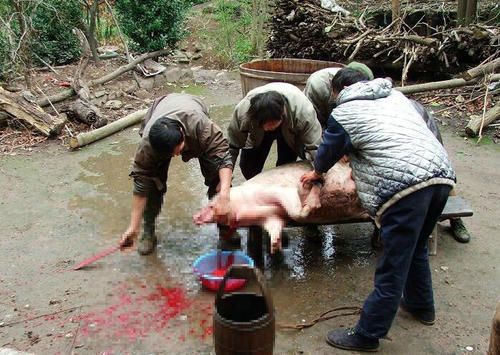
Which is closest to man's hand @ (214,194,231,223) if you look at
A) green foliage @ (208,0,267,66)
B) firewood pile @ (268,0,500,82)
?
firewood pile @ (268,0,500,82)

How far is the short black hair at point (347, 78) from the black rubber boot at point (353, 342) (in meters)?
1.58

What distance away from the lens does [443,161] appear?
2758 mm

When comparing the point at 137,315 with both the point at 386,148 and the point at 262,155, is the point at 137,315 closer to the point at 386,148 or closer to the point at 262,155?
the point at 262,155

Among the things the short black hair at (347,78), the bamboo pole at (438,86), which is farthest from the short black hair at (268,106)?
the bamboo pole at (438,86)

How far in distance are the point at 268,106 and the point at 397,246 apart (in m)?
1.25

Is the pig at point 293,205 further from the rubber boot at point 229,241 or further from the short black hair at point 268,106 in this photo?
the short black hair at point 268,106

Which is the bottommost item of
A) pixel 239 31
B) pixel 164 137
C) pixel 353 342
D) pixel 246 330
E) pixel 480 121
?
pixel 480 121

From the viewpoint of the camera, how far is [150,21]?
999 centimetres

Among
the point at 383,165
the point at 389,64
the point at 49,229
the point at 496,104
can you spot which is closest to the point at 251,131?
the point at 383,165

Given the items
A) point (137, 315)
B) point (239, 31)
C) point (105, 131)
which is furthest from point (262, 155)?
point (239, 31)

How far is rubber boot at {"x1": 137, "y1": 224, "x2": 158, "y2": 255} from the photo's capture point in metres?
4.11

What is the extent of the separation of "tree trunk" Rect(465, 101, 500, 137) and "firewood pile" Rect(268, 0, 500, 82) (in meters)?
1.31

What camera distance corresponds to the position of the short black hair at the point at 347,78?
3.35 metres

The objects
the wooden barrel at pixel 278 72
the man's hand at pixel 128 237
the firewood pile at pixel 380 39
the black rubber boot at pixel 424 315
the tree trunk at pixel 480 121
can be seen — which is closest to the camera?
the black rubber boot at pixel 424 315
